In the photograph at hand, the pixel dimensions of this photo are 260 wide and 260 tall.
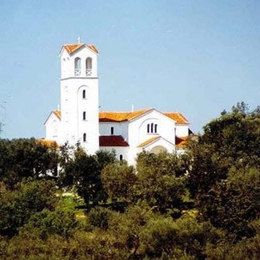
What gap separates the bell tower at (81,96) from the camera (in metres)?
82.9

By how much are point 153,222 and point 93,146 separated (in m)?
48.0

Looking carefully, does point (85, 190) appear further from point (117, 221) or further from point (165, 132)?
point (165, 132)

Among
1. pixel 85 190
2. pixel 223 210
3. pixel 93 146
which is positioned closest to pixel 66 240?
pixel 223 210

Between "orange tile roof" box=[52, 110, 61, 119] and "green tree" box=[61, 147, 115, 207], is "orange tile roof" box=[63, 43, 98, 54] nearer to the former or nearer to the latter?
"orange tile roof" box=[52, 110, 61, 119]

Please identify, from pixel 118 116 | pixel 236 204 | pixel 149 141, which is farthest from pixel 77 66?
pixel 236 204

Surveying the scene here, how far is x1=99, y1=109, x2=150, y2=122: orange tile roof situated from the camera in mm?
87250

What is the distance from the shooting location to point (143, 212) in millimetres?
37906

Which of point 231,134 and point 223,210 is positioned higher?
point 231,134

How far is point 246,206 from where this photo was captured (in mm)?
39719

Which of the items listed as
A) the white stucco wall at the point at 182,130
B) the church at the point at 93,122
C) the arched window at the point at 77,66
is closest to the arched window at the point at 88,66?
the church at the point at 93,122

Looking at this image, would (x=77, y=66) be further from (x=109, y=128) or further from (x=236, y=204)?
(x=236, y=204)

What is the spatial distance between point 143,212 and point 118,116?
172 ft

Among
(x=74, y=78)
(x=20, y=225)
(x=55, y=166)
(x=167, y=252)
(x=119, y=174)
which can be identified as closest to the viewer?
(x=167, y=252)

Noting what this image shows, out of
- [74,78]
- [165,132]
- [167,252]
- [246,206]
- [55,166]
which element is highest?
[74,78]
